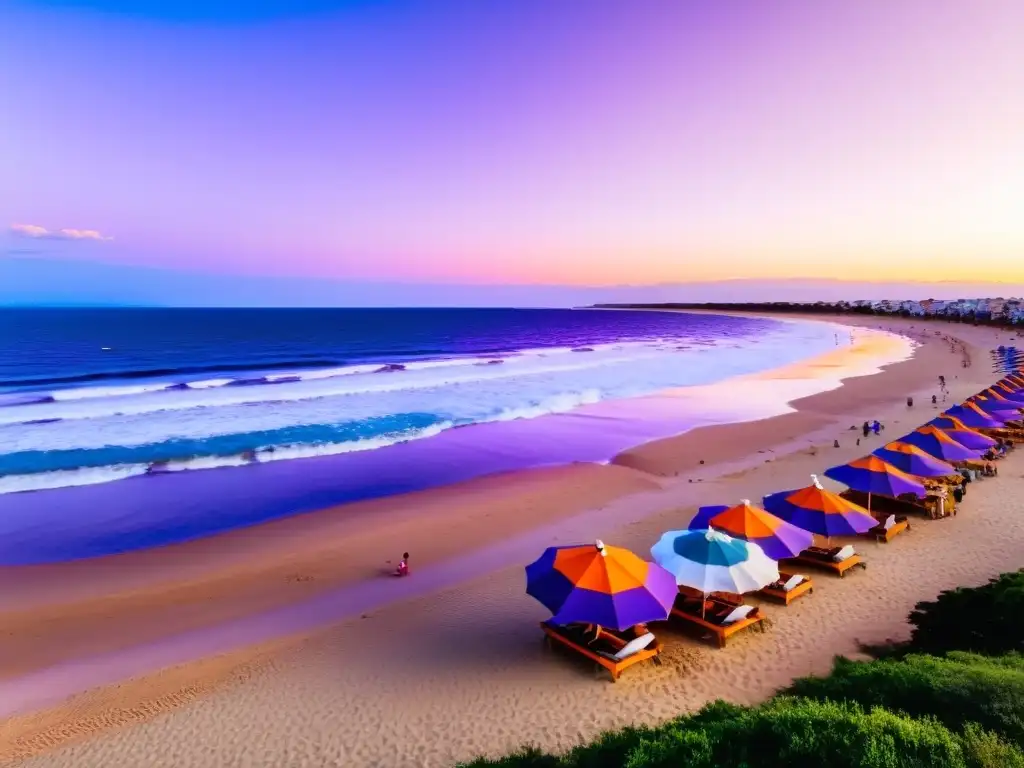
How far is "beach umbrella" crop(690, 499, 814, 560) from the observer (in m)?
10.4

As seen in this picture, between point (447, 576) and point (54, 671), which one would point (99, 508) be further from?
point (447, 576)

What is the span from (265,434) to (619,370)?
31.7 m

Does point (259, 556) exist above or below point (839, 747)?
below

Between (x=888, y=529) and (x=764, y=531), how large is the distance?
187 inches

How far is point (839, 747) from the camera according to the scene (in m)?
4.66

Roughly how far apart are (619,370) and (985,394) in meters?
28.8

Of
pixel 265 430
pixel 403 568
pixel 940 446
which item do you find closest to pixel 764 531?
pixel 403 568

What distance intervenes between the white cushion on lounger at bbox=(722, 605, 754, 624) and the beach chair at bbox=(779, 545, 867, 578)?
8.66 ft

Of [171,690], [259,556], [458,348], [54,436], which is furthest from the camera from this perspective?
[458,348]

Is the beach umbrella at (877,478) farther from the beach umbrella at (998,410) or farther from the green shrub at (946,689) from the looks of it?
the beach umbrella at (998,410)

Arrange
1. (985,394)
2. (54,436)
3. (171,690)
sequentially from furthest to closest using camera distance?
(54,436)
(985,394)
(171,690)

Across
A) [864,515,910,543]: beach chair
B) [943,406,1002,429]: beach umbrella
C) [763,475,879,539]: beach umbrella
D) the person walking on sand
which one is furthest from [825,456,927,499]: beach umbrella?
the person walking on sand

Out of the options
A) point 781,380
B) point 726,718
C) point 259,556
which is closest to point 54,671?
point 259,556

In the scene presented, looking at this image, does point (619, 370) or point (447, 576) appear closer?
point (447, 576)
